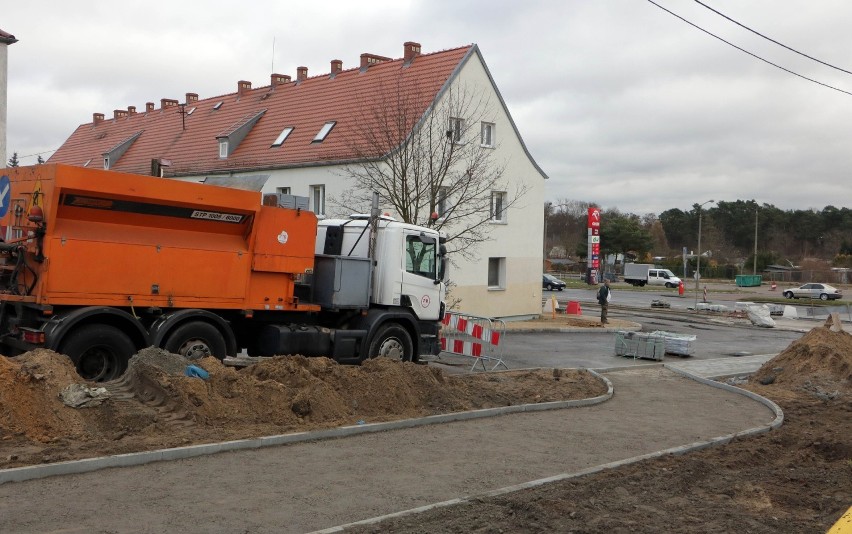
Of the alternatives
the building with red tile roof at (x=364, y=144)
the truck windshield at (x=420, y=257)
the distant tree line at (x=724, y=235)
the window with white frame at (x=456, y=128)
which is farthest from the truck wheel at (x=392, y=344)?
the distant tree line at (x=724, y=235)

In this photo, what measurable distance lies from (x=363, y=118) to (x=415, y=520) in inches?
923

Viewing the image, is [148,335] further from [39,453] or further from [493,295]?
[493,295]

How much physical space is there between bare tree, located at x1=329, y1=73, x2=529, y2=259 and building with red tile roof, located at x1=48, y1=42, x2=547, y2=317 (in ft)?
0.53

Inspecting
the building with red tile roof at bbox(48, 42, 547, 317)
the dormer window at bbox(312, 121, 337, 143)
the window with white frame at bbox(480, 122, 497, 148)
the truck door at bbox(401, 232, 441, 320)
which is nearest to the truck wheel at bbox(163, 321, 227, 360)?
the truck door at bbox(401, 232, 441, 320)

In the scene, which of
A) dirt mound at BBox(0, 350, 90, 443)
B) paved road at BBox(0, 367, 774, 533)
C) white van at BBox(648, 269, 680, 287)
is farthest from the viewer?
white van at BBox(648, 269, 680, 287)

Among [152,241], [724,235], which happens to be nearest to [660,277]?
[724,235]

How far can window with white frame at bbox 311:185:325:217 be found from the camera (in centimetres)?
2939

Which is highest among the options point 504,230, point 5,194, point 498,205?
point 498,205

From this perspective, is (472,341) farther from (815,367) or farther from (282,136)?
(282,136)

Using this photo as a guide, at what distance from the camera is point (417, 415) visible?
10562 mm

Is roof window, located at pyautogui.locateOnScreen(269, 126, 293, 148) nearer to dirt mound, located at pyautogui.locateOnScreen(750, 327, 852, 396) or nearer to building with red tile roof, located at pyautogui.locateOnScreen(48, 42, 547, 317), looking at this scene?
building with red tile roof, located at pyautogui.locateOnScreen(48, 42, 547, 317)

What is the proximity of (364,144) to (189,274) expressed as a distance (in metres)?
16.1

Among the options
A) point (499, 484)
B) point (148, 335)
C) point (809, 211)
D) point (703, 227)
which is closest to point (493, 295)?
point (148, 335)

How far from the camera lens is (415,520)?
6250 millimetres
